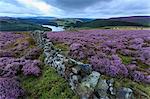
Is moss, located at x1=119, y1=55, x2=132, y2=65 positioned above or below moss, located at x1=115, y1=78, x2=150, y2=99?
below

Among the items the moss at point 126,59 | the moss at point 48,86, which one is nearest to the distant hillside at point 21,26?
the moss at point 126,59

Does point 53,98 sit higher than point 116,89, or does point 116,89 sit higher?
point 116,89

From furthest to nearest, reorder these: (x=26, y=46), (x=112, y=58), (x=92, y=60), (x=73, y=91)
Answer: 1. (x=26, y=46)
2. (x=112, y=58)
3. (x=92, y=60)
4. (x=73, y=91)

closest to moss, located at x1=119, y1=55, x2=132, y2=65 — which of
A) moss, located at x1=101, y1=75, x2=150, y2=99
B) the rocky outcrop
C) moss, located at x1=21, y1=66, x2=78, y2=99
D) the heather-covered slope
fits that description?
moss, located at x1=101, y1=75, x2=150, y2=99

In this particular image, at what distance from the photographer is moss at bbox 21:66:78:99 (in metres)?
14.9

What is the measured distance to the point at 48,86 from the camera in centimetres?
1589

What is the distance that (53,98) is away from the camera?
581 inches

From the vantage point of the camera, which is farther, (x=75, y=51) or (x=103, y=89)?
(x=75, y=51)

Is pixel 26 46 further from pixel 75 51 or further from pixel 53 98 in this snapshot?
pixel 53 98

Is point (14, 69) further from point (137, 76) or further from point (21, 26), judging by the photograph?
point (21, 26)

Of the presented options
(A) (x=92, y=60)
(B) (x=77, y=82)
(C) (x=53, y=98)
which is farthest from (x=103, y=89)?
(A) (x=92, y=60)

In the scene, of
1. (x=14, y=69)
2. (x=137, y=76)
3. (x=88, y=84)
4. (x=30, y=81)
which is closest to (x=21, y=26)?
(x=14, y=69)

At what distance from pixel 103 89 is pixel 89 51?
945cm

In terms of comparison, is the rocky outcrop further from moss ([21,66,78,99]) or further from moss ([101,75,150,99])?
moss ([101,75,150,99])
